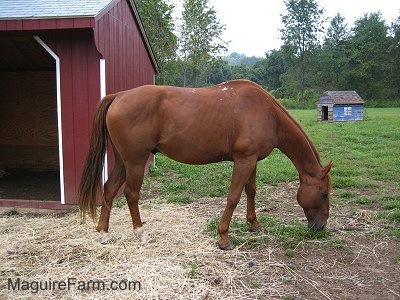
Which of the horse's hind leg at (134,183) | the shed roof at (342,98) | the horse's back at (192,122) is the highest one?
the shed roof at (342,98)

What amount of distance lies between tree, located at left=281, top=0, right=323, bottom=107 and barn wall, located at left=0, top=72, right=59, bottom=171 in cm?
3926

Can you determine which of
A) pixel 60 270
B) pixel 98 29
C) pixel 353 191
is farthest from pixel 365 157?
pixel 60 270

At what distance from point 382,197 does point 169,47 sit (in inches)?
706

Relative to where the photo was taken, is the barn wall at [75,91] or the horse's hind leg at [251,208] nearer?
the horse's hind leg at [251,208]

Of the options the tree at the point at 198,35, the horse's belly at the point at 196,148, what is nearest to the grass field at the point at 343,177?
the horse's belly at the point at 196,148

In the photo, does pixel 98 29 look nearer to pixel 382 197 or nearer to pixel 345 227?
pixel 345 227

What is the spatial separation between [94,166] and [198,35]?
2810cm

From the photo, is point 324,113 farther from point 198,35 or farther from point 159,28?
point 198,35

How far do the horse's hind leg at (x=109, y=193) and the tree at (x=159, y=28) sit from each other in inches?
648

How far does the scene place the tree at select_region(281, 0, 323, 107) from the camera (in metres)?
44.0

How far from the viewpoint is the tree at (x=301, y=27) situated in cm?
4397

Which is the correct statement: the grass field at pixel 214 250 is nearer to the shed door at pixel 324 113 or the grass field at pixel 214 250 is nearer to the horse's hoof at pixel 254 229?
the horse's hoof at pixel 254 229

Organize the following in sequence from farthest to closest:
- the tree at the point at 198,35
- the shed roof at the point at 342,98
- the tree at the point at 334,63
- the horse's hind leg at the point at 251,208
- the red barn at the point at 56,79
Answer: the tree at the point at 334,63 → the tree at the point at 198,35 → the shed roof at the point at 342,98 → the red barn at the point at 56,79 → the horse's hind leg at the point at 251,208

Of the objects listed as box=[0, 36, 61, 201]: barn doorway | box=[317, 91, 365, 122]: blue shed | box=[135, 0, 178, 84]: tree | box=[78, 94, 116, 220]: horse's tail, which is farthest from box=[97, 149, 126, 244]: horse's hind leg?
box=[135, 0, 178, 84]: tree
